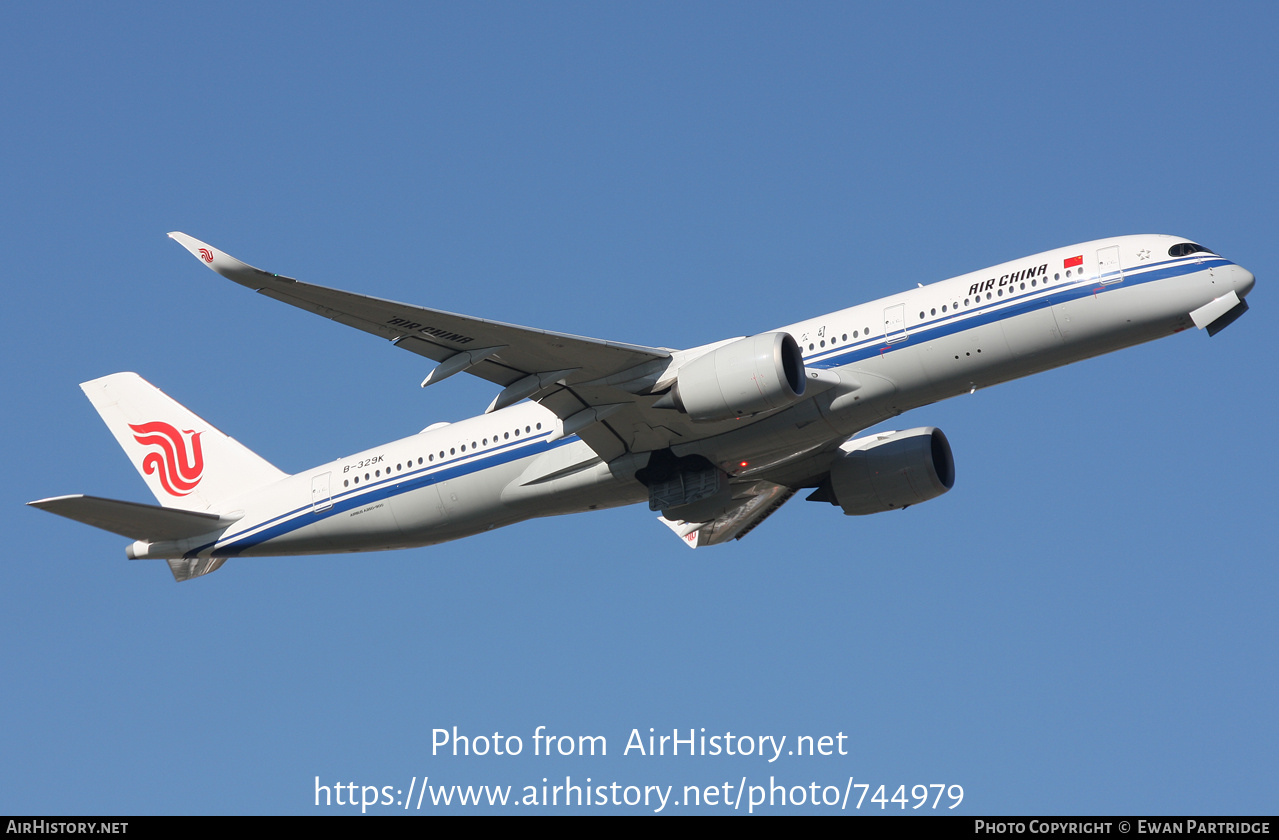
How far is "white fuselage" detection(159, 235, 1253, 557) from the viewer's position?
29.8 meters

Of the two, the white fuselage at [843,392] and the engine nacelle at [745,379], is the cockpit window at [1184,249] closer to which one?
the white fuselage at [843,392]

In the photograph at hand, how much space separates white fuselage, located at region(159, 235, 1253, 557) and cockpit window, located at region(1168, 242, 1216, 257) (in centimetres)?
14

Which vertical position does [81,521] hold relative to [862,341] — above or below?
below

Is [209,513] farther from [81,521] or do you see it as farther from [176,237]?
[176,237]

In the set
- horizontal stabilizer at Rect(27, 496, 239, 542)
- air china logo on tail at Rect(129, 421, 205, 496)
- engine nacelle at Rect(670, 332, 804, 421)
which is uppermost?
air china logo on tail at Rect(129, 421, 205, 496)

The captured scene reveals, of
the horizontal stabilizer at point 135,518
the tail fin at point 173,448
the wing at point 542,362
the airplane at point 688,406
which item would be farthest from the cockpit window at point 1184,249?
the horizontal stabilizer at point 135,518

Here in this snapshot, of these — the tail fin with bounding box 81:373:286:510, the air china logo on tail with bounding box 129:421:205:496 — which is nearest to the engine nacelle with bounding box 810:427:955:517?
the tail fin with bounding box 81:373:286:510

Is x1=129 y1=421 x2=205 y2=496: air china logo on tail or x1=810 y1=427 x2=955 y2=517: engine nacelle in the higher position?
x1=129 y1=421 x2=205 y2=496: air china logo on tail

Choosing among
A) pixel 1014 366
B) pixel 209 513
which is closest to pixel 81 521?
pixel 209 513

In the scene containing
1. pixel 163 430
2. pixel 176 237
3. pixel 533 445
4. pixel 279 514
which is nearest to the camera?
pixel 176 237

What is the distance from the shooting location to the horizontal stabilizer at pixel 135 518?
3181 centimetres

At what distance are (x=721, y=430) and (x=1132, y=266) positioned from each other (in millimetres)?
9676

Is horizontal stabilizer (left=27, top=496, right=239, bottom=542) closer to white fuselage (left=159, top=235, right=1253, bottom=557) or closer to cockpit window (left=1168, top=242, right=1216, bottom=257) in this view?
white fuselage (left=159, top=235, right=1253, bottom=557)

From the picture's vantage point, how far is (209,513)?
121 feet
